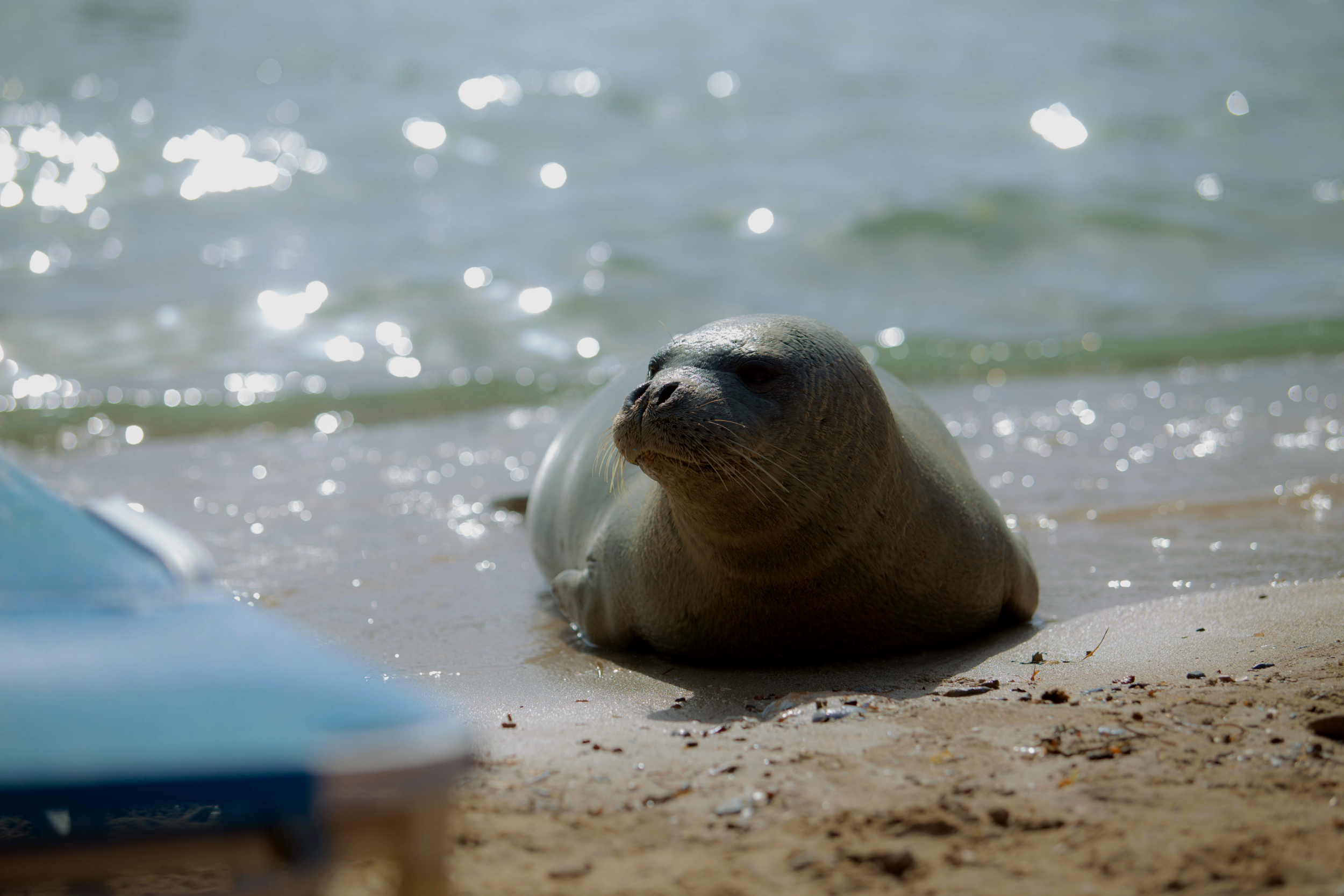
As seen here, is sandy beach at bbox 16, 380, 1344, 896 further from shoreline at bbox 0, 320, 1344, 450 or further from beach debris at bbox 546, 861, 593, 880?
shoreline at bbox 0, 320, 1344, 450

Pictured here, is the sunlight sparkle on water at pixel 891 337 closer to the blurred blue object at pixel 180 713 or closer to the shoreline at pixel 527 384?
the shoreline at pixel 527 384

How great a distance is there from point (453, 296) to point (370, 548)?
5559 millimetres

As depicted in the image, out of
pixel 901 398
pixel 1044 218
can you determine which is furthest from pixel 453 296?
pixel 901 398

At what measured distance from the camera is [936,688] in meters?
3.04

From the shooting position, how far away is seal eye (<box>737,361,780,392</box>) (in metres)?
3.18

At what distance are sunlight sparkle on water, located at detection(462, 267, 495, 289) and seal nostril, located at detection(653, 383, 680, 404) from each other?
764 centimetres

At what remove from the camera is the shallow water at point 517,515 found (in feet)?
12.7

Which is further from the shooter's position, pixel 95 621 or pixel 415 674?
pixel 415 674

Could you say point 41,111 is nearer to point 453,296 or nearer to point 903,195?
point 453,296

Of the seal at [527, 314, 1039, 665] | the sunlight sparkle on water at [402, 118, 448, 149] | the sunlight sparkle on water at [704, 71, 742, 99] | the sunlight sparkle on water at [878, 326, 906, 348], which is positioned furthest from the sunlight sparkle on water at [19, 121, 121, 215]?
the seal at [527, 314, 1039, 665]

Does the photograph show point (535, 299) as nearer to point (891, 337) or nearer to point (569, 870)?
point (891, 337)

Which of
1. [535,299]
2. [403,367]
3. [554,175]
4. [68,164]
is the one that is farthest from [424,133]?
[403,367]

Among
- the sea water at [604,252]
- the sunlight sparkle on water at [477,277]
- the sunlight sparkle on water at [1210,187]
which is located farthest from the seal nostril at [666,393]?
the sunlight sparkle on water at [1210,187]

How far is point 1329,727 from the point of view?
249 centimetres
